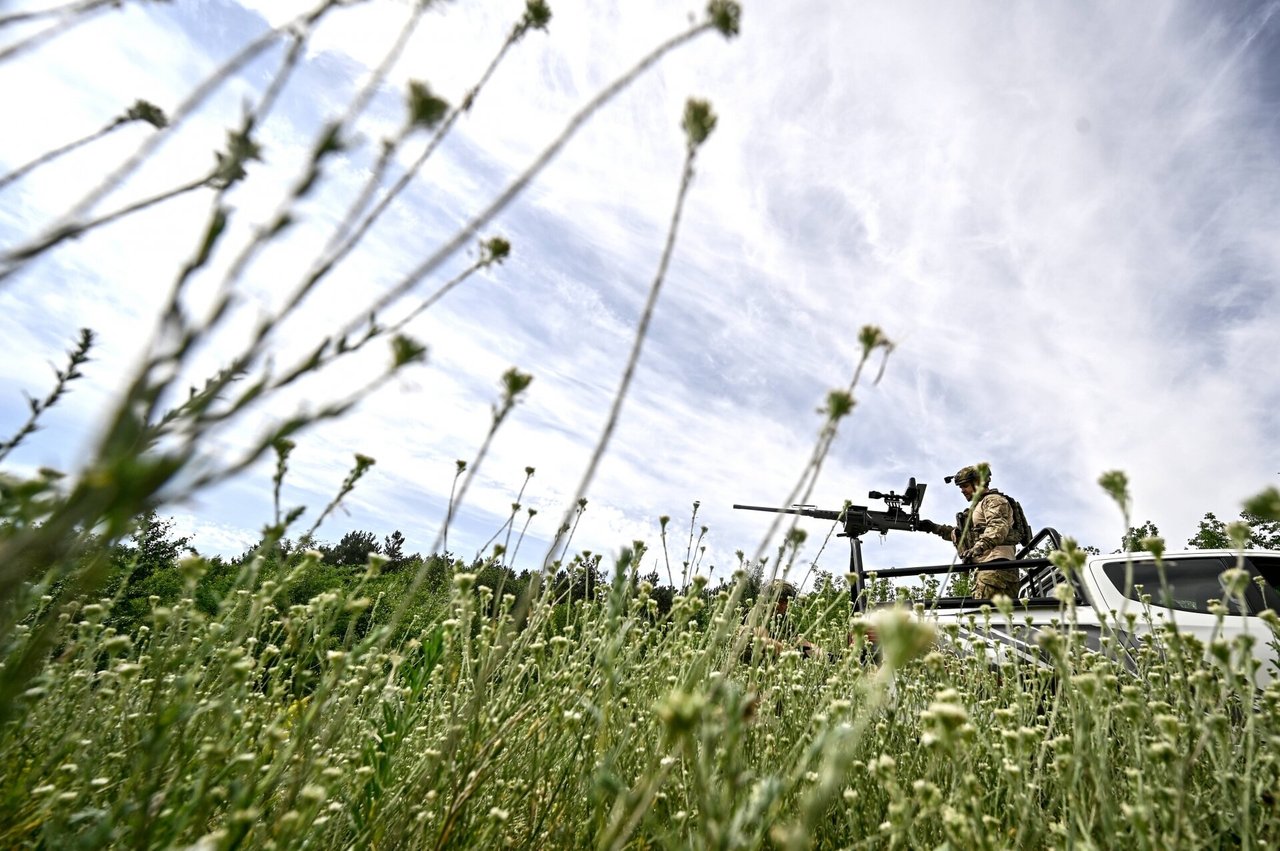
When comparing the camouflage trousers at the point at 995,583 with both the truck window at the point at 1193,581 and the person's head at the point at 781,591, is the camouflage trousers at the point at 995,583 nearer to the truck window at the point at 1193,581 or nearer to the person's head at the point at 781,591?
the truck window at the point at 1193,581

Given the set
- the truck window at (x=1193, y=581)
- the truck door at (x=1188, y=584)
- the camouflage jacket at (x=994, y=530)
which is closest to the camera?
the truck door at (x=1188, y=584)

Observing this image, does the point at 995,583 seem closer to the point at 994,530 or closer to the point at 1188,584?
the point at 994,530

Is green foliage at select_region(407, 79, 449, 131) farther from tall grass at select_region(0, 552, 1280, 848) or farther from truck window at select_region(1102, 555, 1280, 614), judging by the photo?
truck window at select_region(1102, 555, 1280, 614)

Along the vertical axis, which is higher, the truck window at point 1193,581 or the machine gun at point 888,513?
the machine gun at point 888,513

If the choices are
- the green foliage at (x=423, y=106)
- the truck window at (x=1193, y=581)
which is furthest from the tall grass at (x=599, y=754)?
the truck window at (x=1193, y=581)

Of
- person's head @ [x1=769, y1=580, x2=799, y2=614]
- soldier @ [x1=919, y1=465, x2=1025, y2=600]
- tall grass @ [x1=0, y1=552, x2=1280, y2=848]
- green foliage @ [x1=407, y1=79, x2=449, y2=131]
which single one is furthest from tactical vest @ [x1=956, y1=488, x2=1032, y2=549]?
green foliage @ [x1=407, y1=79, x2=449, y2=131]

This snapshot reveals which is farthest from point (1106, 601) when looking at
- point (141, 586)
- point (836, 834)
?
point (141, 586)

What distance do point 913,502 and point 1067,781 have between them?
7948 mm

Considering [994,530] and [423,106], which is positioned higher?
[994,530]

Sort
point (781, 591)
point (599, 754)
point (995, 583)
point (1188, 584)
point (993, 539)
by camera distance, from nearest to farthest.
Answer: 1. point (599, 754)
2. point (781, 591)
3. point (1188, 584)
4. point (995, 583)
5. point (993, 539)

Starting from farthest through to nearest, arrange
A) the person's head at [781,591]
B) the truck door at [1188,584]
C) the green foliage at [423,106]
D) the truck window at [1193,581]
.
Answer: the truck window at [1193,581] → the truck door at [1188,584] → the person's head at [781,591] → the green foliage at [423,106]

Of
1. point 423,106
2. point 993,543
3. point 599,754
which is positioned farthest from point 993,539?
point 423,106

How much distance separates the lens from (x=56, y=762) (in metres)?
1.49

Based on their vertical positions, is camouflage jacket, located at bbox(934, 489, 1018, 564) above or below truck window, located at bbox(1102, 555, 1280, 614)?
above
